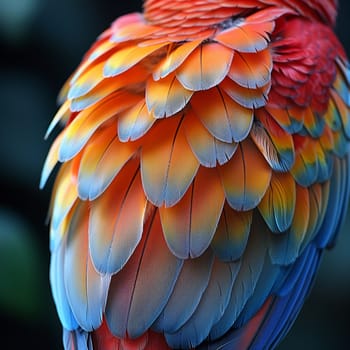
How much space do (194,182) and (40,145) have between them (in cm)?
97

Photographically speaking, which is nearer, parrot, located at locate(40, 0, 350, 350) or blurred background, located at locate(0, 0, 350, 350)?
parrot, located at locate(40, 0, 350, 350)

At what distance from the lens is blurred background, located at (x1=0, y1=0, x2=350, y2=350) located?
1981 mm

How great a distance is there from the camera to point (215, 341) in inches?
44.8

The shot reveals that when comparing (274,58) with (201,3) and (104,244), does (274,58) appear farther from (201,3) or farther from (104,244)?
(104,244)

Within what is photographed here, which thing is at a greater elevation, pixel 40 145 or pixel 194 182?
pixel 194 182

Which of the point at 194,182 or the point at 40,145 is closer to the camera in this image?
the point at 194,182

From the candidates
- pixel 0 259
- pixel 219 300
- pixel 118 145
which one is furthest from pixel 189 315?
pixel 0 259

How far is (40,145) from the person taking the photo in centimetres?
204

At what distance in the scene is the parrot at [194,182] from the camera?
1.12 meters

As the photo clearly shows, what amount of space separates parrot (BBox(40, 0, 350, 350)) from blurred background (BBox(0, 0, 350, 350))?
2.20 feet

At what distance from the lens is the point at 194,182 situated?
3.80 ft

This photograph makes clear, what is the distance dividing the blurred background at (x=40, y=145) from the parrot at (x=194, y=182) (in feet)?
2.20

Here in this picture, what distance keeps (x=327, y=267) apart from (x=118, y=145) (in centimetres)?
107

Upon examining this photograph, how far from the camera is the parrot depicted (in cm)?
112
